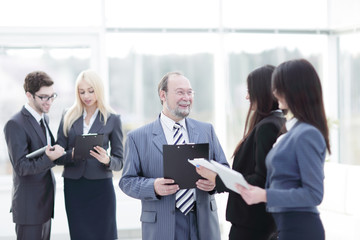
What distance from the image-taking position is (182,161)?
2451 mm

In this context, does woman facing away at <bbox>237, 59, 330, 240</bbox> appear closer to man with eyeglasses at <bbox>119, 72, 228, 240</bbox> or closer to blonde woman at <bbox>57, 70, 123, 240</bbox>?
man with eyeglasses at <bbox>119, 72, 228, 240</bbox>

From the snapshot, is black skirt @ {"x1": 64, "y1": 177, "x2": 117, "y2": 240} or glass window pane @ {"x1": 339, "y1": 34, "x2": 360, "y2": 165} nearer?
black skirt @ {"x1": 64, "y1": 177, "x2": 117, "y2": 240}

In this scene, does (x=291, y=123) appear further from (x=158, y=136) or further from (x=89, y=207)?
(x=89, y=207)

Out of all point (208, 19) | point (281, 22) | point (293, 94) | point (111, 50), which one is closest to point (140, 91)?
point (111, 50)

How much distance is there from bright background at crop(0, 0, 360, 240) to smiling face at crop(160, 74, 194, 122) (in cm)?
245

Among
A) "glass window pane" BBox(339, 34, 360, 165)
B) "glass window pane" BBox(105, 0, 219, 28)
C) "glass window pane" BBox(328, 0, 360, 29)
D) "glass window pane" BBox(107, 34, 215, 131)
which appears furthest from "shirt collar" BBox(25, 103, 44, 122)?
"glass window pane" BBox(339, 34, 360, 165)

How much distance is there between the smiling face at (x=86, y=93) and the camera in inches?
144

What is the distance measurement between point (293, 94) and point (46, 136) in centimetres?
214

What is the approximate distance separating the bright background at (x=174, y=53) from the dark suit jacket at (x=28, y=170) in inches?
70.9

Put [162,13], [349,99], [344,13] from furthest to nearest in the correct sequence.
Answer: [349,99] → [344,13] → [162,13]

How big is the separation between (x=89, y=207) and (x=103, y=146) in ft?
1.58

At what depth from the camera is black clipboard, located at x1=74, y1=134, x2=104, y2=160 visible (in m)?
3.38

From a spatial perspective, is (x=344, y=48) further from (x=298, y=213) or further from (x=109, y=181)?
(x=298, y=213)

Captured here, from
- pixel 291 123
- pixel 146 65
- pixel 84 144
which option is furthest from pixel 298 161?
pixel 146 65
